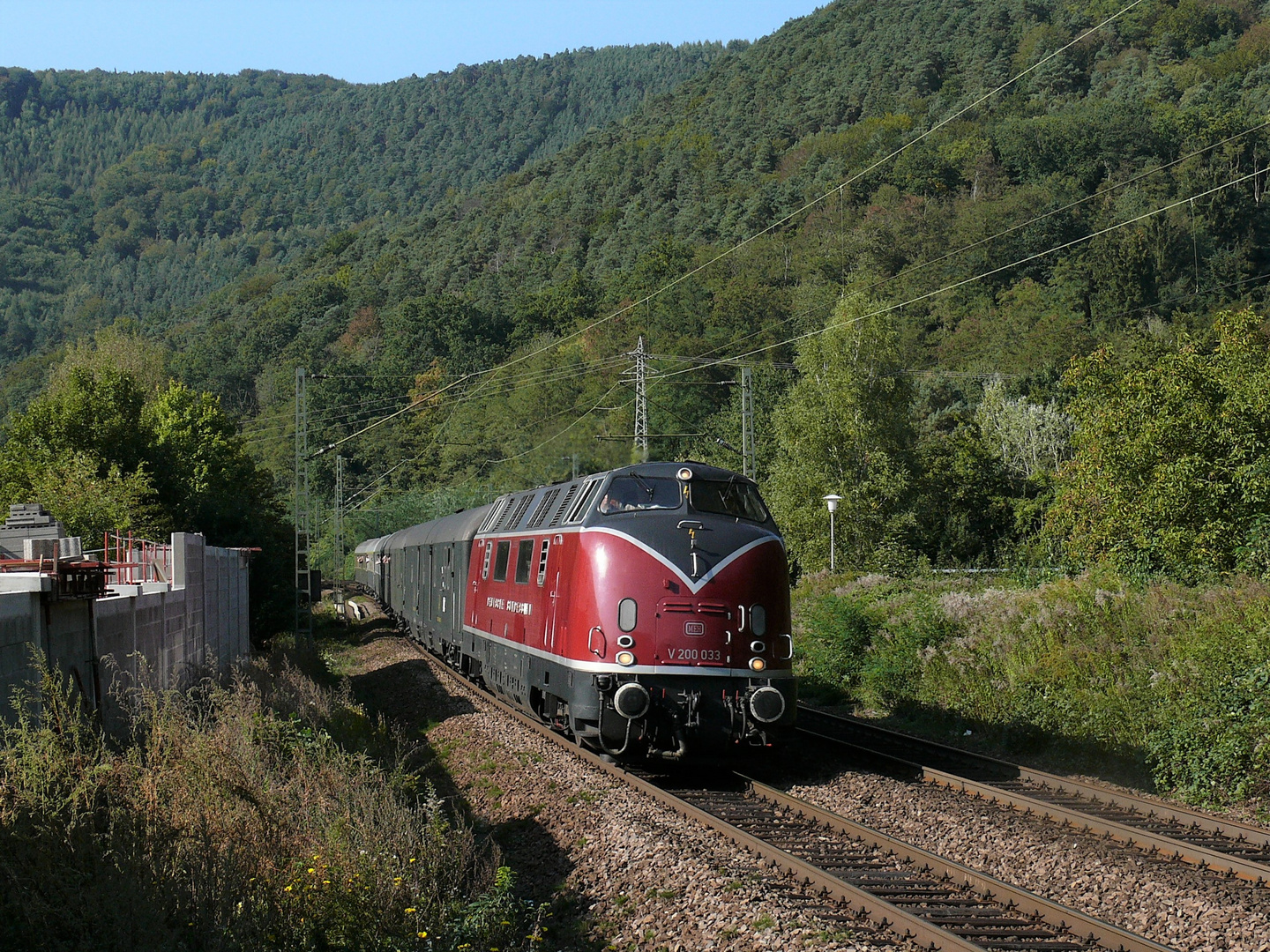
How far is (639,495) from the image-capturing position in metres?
12.6

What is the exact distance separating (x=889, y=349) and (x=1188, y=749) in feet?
95.8

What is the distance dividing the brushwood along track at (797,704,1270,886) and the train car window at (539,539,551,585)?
4372 millimetres

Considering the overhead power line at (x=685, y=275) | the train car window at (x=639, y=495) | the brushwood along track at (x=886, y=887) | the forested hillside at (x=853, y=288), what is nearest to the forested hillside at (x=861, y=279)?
the forested hillside at (x=853, y=288)

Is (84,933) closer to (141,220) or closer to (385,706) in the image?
(385,706)

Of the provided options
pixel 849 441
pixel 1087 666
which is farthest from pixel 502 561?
pixel 849 441

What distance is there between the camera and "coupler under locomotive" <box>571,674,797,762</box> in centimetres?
1152

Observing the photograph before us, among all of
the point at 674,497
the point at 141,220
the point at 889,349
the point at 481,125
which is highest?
the point at 481,125

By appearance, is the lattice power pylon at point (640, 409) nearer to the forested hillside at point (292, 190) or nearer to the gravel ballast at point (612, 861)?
the gravel ballast at point (612, 861)

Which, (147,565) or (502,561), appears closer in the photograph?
(147,565)

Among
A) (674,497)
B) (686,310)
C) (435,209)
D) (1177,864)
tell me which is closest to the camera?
(1177,864)

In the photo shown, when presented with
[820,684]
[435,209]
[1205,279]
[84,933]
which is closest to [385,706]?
[820,684]

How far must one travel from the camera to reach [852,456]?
132 ft

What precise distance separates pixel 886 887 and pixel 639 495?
556cm

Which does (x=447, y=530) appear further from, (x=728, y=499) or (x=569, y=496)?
(x=728, y=499)
